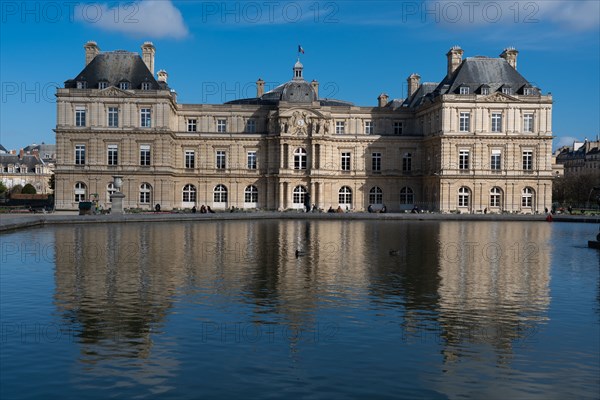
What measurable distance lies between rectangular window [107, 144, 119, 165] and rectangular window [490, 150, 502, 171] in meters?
39.7

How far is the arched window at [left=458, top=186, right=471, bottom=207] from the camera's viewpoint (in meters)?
69.5

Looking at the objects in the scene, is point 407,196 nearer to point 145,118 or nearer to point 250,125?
point 250,125

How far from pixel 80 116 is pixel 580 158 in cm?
11404

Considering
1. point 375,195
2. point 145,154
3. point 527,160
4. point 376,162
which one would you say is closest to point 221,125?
point 145,154

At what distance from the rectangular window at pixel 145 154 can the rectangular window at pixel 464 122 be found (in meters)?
33.0

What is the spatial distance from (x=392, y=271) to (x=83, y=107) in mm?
53650

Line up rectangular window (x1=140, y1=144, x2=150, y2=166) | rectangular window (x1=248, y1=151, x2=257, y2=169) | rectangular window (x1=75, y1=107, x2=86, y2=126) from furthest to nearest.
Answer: rectangular window (x1=248, y1=151, x2=257, y2=169) → rectangular window (x1=140, y1=144, x2=150, y2=166) → rectangular window (x1=75, y1=107, x2=86, y2=126)

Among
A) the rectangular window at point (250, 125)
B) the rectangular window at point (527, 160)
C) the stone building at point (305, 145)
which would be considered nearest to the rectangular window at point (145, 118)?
the stone building at point (305, 145)

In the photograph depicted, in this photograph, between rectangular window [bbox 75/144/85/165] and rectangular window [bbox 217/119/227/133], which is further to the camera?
rectangular window [bbox 217/119/227/133]

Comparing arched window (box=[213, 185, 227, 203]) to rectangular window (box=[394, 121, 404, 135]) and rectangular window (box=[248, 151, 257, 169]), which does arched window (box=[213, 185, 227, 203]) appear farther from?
rectangular window (box=[394, 121, 404, 135])

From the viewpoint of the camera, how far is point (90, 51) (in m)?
69.9

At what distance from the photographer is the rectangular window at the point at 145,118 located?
67.9 meters

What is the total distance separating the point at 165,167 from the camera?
6862 centimetres

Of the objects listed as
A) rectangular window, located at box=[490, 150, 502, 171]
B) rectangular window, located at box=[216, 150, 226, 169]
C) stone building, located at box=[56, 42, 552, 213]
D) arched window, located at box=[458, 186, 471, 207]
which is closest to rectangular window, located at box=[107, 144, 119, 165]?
stone building, located at box=[56, 42, 552, 213]
